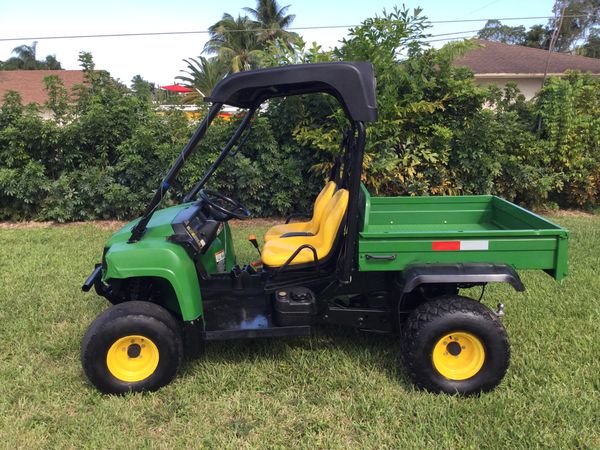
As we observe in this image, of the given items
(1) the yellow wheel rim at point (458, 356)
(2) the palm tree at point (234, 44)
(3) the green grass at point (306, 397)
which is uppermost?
(2) the palm tree at point (234, 44)

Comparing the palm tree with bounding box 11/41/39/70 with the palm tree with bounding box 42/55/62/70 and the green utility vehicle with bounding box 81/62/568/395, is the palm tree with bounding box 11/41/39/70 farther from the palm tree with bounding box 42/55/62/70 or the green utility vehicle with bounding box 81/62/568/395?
the green utility vehicle with bounding box 81/62/568/395

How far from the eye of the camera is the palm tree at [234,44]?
28656mm

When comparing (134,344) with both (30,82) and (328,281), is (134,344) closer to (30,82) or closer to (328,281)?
(328,281)

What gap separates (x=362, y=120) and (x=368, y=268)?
0.80 meters

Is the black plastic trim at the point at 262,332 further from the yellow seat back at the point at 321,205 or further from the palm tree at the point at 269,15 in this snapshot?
the palm tree at the point at 269,15

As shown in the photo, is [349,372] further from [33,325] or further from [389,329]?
[33,325]

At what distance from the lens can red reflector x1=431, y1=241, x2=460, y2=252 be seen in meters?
2.66

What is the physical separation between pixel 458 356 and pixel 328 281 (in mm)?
851

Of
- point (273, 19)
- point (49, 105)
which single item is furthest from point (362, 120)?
point (273, 19)

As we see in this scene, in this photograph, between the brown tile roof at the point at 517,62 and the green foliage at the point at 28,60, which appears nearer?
the brown tile roof at the point at 517,62

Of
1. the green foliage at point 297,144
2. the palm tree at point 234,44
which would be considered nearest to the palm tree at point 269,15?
the palm tree at point 234,44

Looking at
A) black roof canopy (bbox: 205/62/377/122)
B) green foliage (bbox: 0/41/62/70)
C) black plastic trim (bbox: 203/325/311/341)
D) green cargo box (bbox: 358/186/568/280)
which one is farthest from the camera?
green foliage (bbox: 0/41/62/70)

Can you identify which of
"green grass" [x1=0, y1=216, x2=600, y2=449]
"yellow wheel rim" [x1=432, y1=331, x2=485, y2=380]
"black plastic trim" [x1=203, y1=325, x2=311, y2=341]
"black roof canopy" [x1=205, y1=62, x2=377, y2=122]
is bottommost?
"green grass" [x1=0, y1=216, x2=600, y2=449]

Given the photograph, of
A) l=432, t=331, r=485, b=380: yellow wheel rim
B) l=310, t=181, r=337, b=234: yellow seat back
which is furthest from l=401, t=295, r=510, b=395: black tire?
l=310, t=181, r=337, b=234: yellow seat back
